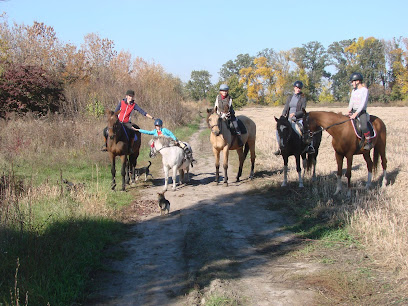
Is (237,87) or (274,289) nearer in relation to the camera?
(274,289)

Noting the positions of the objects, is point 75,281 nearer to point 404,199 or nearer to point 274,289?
point 274,289

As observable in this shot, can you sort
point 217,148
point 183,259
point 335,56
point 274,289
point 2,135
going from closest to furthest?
1. point 274,289
2. point 183,259
3. point 217,148
4. point 2,135
5. point 335,56

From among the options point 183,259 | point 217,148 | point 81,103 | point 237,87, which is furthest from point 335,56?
point 183,259

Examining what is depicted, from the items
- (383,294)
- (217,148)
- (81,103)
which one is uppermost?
(81,103)

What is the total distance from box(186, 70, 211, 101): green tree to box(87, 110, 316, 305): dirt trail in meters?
53.6

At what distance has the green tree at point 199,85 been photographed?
65.1 m

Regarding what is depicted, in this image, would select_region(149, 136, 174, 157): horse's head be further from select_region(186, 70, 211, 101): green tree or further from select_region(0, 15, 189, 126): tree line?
select_region(186, 70, 211, 101): green tree

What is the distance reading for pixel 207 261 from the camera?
5844mm

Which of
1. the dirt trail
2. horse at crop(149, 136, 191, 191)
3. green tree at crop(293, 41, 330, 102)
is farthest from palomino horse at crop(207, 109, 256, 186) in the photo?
green tree at crop(293, 41, 330, 102)

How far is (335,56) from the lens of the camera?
8100 cm

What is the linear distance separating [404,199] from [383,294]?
14.6 ft

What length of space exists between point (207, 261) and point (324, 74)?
8421cm

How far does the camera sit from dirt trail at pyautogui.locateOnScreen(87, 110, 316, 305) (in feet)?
15.6

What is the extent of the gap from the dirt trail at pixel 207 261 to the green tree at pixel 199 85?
176 feet
